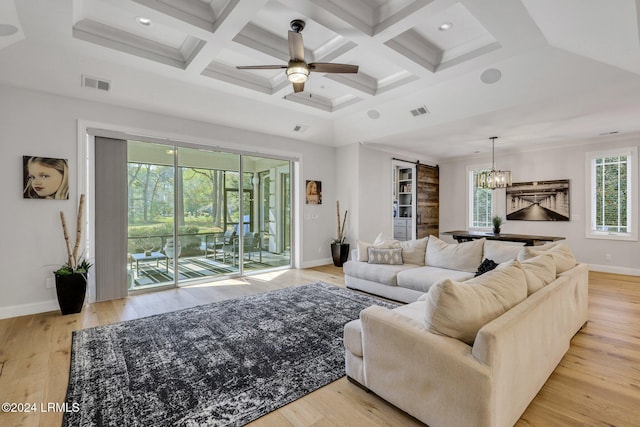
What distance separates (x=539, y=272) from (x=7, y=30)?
5233mm

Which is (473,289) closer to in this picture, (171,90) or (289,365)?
(289,365)

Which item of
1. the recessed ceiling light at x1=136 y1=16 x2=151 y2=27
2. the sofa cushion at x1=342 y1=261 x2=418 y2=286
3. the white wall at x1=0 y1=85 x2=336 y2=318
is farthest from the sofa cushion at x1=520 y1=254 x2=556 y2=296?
the white wall at x1=0 y1=85 x2=336 y2=318

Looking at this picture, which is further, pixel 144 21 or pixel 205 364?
pixel 144 21

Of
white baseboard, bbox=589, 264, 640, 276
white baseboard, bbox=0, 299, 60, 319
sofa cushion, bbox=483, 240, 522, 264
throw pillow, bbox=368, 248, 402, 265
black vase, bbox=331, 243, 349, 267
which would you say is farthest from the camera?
black vase, bbox=331, 243, 349, 267

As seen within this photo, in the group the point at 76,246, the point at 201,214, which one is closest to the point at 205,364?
the point at 76,246

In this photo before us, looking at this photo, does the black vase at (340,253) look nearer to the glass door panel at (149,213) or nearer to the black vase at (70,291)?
the glass door panel at (149,213)

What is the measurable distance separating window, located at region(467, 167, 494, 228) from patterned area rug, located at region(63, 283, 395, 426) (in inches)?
209

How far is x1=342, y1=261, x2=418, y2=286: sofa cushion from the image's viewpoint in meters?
4.16

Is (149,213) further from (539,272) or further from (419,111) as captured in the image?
(539,272)

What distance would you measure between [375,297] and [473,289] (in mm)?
2656

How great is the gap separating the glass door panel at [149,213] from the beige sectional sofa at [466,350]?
3.98m

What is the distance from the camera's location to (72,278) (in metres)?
3.71

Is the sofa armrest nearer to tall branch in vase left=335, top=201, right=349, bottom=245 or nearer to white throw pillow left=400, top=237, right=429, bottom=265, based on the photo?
white throw pillow left=400, top=237, right=429, bottom=265

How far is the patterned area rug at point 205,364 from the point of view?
1952 millimetres
